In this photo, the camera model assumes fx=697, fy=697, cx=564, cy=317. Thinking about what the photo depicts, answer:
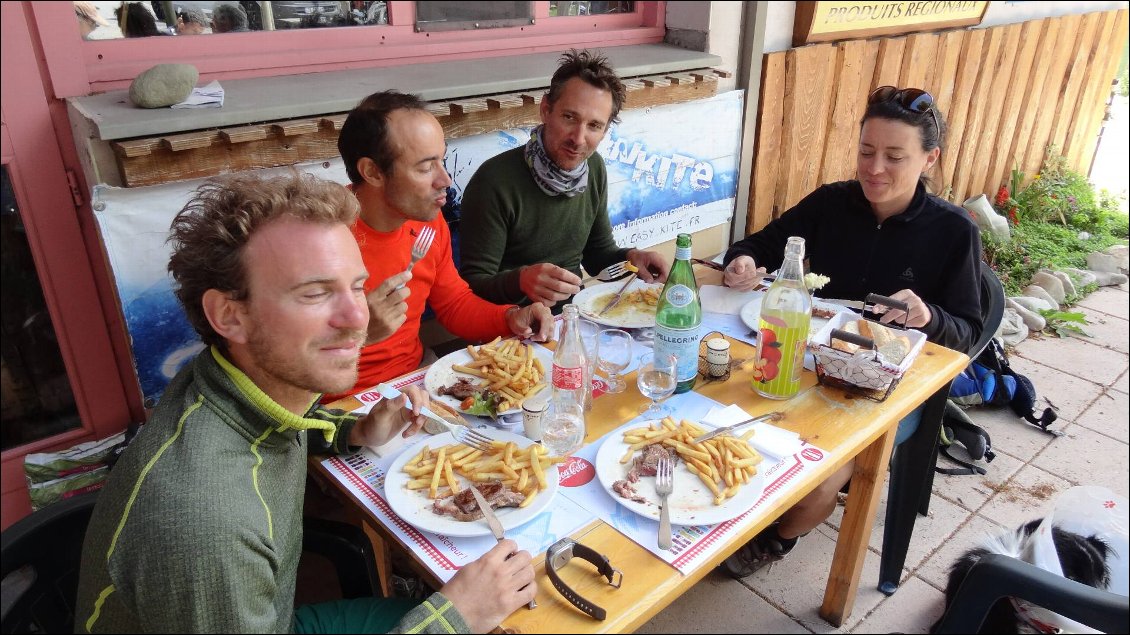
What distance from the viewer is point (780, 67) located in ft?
15.5

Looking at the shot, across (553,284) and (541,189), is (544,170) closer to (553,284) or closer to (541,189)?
(541,189)

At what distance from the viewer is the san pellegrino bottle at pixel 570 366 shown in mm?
1757

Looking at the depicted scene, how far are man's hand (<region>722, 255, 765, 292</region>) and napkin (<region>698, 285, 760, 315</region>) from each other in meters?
0.03

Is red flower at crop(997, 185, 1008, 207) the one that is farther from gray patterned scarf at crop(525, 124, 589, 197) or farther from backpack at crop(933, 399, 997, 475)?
gray patterned scarf at crop(525, 124, 589, 197)

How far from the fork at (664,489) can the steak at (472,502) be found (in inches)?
11.8

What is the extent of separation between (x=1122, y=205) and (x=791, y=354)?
518cm

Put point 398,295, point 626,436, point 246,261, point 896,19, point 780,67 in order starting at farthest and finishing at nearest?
point 896,19, point 780,67, point 398,295, point 626,436, point 246,261

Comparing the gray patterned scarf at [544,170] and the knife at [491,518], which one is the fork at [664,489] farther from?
the gray patterned scarf at [544,170]

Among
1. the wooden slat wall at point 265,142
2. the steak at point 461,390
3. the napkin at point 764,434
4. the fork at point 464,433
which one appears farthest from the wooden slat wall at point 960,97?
the fork at point 464,433

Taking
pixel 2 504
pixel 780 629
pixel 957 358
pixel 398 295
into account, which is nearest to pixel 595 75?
pixel 398 295

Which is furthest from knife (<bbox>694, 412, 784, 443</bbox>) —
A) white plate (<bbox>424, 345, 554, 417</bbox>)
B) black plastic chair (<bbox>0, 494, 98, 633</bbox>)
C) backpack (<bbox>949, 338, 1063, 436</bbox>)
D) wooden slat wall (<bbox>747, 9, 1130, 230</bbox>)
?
wooden slat wall (<bbox>747, 9, 1130, 230</bbox>)

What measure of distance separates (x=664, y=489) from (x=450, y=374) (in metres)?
0.80

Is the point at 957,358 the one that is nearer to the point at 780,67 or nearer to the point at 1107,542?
the point at 1107,542

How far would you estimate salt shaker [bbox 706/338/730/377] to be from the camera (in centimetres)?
203
